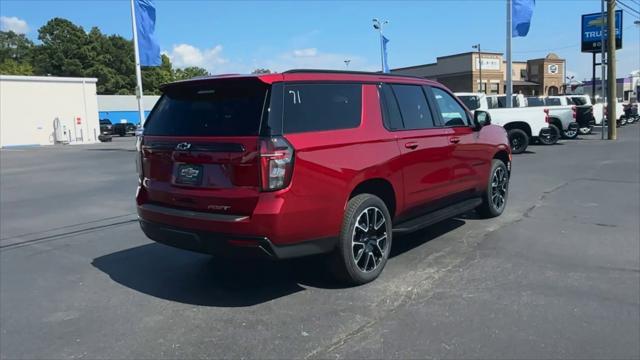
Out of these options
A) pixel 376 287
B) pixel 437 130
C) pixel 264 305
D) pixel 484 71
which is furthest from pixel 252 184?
pixel 484 71

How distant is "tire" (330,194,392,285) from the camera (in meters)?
4.73

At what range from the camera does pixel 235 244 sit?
4.25 meters

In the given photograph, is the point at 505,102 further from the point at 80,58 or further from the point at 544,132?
the point at 80,58

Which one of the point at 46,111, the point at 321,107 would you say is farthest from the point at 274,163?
the point at 46,111

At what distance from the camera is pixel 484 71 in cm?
6606

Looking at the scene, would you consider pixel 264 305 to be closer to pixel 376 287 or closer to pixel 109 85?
pixel 376 287

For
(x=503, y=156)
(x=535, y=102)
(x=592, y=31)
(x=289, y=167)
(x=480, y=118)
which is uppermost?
(x=592, y=31)

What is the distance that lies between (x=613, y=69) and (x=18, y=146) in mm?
37674

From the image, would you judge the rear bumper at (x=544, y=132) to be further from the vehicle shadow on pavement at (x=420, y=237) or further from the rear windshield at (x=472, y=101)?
the vehicle shadow on pavement at (x=420, y=237)

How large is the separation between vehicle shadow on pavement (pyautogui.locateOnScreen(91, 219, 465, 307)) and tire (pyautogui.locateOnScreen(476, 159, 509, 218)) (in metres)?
1.39

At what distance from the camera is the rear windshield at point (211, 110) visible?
4.36 m

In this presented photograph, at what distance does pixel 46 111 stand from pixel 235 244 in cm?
4194

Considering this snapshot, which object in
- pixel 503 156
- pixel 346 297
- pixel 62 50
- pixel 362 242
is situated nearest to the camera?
pixel 346 297

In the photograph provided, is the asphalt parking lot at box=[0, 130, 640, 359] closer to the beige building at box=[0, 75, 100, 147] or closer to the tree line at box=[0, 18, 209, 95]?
the beige building at box=[0, 75, 100, 147]
